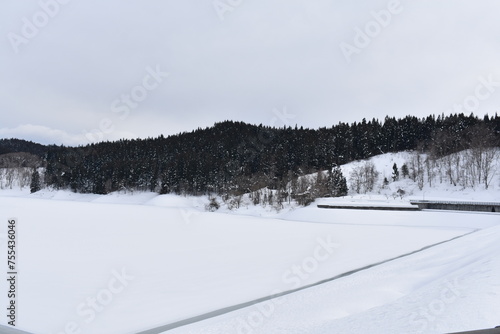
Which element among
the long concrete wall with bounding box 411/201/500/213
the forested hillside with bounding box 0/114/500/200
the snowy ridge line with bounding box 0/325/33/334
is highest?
the forested hillside with bounding box 0/114/500/200

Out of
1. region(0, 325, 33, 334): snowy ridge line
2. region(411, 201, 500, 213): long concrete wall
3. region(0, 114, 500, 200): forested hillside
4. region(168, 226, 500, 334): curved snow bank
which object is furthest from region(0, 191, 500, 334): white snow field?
region(0, 114, 500, 200): forested hillside

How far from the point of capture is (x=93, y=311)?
7.57 metres

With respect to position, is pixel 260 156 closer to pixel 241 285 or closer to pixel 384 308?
pixel 241 285

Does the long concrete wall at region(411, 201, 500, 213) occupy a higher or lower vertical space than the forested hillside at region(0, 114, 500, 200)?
lower

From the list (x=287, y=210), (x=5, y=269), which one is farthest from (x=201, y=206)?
(x=5, y=269)

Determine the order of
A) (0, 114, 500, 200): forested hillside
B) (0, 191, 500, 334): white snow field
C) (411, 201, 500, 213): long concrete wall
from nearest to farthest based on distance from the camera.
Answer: (0, 191, 500, 334): white snow field, (411, 201, 500, 213): long concrete wall, (0, 114, 500, 200): forested hillside

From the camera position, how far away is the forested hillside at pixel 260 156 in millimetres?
67500

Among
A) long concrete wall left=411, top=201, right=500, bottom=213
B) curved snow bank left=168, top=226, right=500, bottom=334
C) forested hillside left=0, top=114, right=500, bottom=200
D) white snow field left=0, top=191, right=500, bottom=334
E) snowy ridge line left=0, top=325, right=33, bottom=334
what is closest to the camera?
curved snow bank left=168, top=226, right=500, bottom=334

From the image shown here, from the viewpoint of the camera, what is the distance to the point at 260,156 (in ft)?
260

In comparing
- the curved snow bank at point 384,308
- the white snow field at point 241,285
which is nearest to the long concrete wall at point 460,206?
the white snow field at point 241,285

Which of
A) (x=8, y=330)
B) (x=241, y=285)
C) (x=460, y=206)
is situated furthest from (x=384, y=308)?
(x=460, y=206)

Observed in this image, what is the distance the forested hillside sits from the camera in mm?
67500

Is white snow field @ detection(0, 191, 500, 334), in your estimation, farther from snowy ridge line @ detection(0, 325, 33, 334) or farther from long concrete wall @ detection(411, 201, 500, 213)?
long concrete wall @ detection(411, 201, 500, 213)

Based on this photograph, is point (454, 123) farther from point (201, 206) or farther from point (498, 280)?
point (498, 280)
